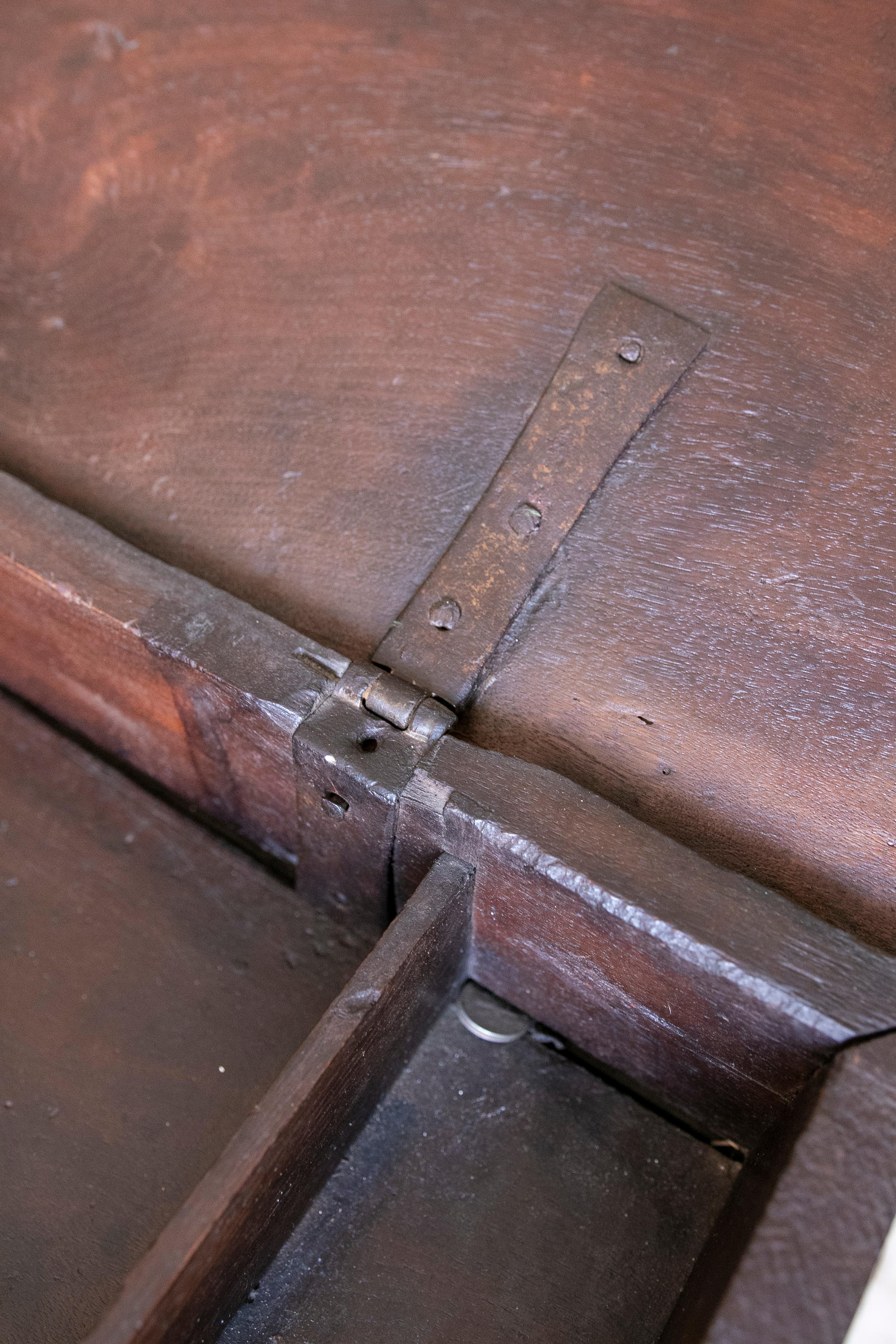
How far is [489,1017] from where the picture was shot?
1.02 metres

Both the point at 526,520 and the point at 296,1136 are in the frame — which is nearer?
the point at 296,1136

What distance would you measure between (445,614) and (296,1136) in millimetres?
501

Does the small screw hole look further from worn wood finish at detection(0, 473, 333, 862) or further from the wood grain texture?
the wood grain texture

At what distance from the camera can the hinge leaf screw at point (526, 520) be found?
961mm

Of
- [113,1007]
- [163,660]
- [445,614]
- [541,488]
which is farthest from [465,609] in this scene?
[113,1007]

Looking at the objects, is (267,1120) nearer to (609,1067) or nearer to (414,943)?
(414,943)

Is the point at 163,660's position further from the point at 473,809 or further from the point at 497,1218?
the point at 497,1218

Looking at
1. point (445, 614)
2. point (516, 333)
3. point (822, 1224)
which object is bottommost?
point (822, 1224)

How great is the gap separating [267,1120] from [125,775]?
1.84ft

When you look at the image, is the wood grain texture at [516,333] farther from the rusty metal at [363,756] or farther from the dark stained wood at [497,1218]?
the dark stained wood at [497,1218]

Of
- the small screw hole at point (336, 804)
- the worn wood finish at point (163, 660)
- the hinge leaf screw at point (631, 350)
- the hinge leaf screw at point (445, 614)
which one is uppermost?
the hinge leaf screw at point (631, 350)

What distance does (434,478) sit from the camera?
103 centimetres

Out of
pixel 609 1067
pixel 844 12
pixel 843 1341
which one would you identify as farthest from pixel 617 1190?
pixel 844 12

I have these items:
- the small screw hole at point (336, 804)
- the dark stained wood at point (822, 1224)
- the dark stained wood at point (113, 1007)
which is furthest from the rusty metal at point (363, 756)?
the dark stained wood at point (822, 1224)
